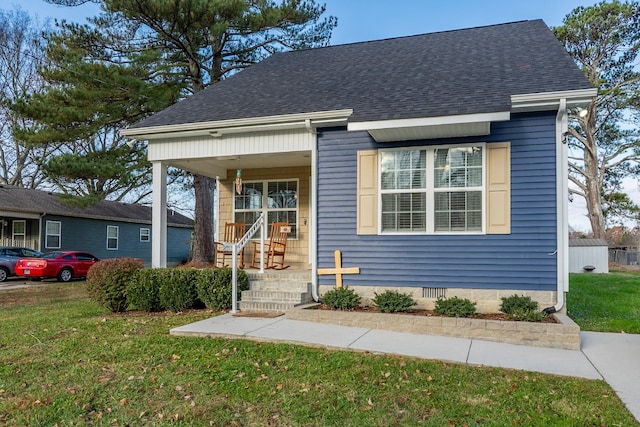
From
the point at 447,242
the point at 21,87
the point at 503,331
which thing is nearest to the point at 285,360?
the point at 503,331

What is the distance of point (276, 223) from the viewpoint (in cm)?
962

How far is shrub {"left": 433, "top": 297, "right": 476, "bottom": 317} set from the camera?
6180mm

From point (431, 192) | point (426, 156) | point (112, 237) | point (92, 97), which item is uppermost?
point (92, 97)

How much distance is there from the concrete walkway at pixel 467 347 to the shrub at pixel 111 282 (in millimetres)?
2093

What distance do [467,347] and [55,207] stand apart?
19.8 m

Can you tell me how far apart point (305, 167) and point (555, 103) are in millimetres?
5110

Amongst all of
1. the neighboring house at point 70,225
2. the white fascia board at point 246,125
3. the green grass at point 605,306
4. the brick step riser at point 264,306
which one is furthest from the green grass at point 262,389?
the neighboring house at point 70,225

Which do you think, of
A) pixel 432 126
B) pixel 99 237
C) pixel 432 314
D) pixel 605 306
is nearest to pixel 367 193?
pixel 432 126

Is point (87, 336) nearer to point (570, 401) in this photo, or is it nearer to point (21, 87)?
point (570, 401)

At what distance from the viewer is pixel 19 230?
19438 millimetres

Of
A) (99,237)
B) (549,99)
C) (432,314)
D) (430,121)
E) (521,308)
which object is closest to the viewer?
(521,308)

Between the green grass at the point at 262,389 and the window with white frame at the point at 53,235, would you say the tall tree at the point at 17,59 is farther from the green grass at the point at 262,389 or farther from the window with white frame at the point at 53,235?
the green grass at the point at 262,389

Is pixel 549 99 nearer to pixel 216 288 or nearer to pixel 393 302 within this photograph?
pixel 393 302

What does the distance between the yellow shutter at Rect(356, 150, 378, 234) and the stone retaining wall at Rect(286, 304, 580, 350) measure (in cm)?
156
